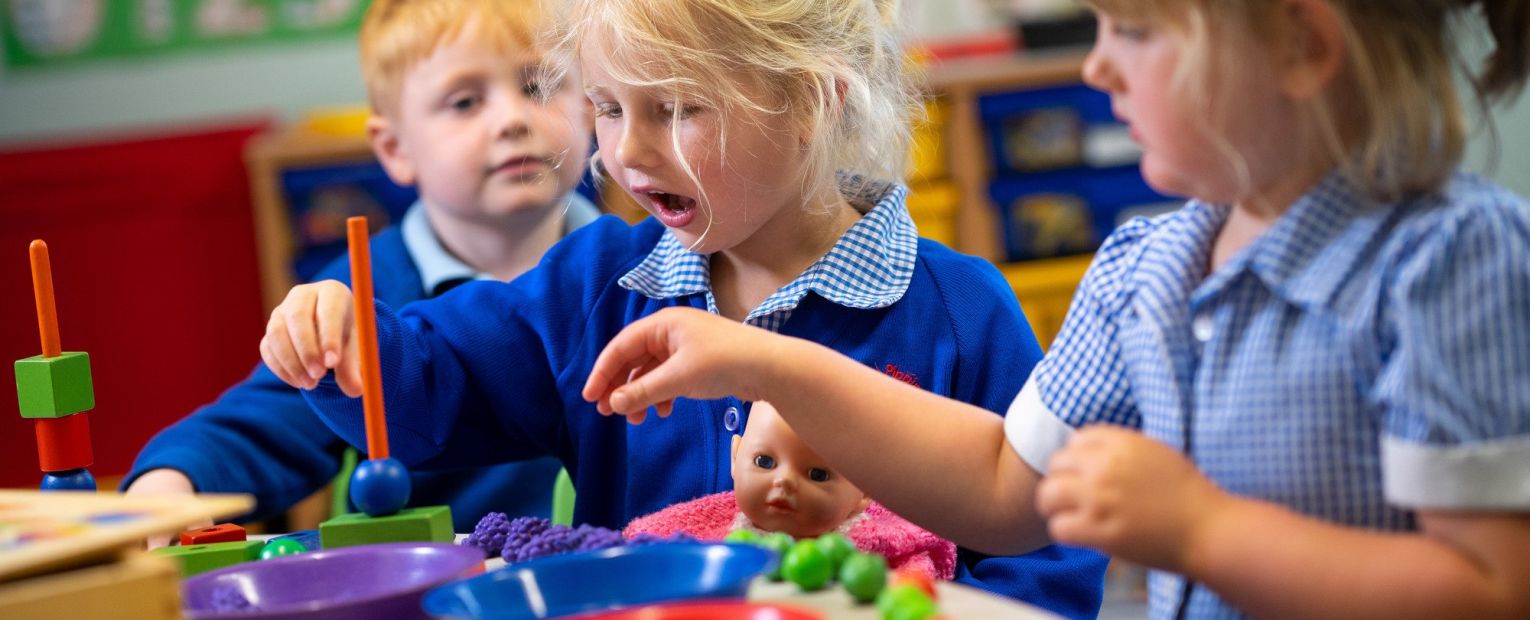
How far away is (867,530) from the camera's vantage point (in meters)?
0.91

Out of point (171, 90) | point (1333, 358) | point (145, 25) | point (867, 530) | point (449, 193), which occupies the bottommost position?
point (867, 530)

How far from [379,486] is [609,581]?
0.63ft

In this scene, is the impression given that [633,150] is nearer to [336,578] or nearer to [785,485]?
[785,485]

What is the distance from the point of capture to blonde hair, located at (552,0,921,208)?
3.31 feet

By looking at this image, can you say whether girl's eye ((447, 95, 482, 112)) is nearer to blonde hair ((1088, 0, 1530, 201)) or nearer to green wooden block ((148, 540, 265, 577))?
green wooden block ((148, 540, 265, 577))

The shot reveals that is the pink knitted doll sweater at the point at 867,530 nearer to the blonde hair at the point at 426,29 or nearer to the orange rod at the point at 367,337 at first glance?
the orange rod at the point at 367,337

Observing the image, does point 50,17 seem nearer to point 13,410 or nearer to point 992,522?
point 13,410

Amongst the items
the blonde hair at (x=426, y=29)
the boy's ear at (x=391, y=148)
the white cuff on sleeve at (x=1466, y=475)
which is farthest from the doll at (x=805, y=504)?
the boy's ear at (x=391, y=148)

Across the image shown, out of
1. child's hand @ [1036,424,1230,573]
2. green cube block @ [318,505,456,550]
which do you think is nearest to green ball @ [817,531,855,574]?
child's hand @ [1036,424,1230,573]

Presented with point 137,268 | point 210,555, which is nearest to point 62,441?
point 210,555

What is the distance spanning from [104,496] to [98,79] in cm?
255

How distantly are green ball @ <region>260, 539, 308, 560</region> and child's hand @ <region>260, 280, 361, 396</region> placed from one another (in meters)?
0.13

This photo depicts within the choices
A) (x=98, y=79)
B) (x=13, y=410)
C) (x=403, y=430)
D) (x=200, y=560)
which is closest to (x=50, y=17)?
(x=98, y=79)

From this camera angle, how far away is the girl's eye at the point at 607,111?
105 cm
